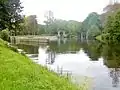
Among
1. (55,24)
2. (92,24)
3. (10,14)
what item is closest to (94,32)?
(92,24)

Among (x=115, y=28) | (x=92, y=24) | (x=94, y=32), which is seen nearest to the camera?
(x=115, y=28)

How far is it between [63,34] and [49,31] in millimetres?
8099

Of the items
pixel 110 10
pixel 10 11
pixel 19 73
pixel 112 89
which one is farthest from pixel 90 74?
pixel 110 10

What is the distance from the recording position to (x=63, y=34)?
122 meters

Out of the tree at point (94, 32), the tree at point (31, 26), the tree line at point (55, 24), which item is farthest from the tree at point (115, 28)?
the tree at point (31, 26)

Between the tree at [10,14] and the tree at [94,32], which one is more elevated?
the tree at [10,14]

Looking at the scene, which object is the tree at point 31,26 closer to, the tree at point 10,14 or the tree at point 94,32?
the tree at point 94,32

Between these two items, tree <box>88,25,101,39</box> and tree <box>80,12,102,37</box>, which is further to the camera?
tree <box>80,12,102,37</box>

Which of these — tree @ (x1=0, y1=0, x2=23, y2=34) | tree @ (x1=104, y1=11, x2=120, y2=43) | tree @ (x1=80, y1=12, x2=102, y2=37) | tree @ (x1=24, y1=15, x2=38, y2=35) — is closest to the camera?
tree @ (x1=0, y1=0, x2=23, y2=34)

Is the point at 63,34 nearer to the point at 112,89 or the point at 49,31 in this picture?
the point at 49,31

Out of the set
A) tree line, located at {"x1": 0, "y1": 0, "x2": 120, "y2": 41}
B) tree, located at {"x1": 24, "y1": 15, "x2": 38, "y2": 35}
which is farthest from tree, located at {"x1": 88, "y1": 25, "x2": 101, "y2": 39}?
tree, located at {"x1": 24, "y1": 15, "x2": 38, "y2": 35}

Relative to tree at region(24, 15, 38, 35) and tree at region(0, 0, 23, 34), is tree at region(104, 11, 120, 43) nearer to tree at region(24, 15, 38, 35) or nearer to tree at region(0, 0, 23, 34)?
tree at region(0, 0, 23, 34)

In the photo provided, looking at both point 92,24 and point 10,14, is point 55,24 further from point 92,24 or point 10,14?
point 10,14

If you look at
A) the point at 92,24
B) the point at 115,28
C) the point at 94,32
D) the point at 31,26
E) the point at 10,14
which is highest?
the point at 92,24
